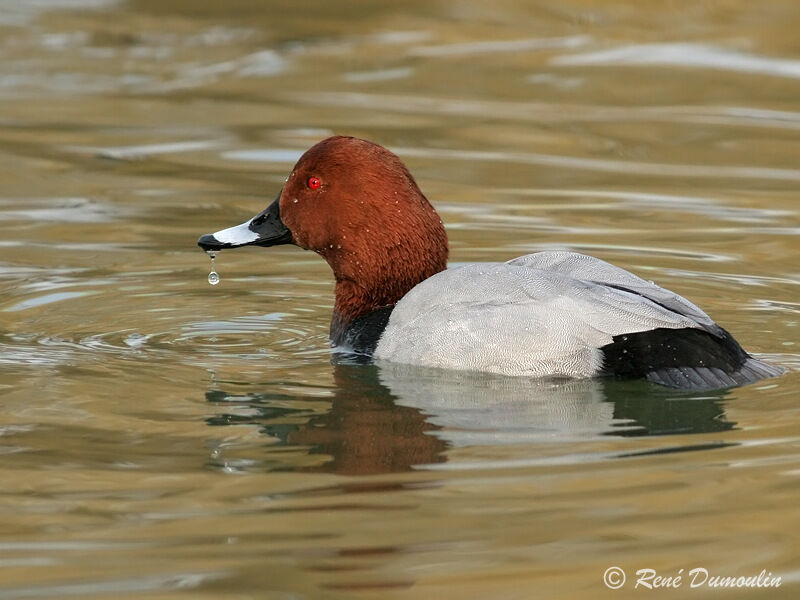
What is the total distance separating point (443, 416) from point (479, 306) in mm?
575

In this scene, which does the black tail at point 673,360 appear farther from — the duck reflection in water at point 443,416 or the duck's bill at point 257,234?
the duck's bill at point 257,234

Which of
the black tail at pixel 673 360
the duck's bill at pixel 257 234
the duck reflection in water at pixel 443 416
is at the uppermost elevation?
the duck's bill at pixel 257 234

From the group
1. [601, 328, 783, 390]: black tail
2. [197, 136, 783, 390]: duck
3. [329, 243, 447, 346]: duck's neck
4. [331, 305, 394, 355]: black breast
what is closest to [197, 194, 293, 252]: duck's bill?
[197, 136, 783, 390]: duck

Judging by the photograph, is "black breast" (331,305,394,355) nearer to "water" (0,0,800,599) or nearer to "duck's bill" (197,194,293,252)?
"water" (0,0,800,599)

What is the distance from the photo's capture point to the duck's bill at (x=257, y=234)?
7.00 metres

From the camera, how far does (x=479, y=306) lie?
588 centimetres

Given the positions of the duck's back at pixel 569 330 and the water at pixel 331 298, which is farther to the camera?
the duck's back at pixel 569 330

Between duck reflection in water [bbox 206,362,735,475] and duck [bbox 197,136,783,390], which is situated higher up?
duck [bbox 197,136,783,390]

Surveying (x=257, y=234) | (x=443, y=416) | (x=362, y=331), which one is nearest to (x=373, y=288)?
(x=362, y=331)

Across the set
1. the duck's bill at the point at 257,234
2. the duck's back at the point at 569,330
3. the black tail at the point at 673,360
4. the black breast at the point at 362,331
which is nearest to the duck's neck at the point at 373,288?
the black breast at the point at 362,331

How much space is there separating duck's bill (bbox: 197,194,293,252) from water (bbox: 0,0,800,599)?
37 cm

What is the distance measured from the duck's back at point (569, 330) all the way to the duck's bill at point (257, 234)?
3.96 feet

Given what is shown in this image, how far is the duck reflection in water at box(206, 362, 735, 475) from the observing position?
504cm

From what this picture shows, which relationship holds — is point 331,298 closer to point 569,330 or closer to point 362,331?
point 362,331
